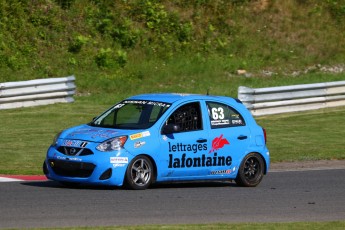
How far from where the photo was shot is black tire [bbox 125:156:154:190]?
1368 centimetres

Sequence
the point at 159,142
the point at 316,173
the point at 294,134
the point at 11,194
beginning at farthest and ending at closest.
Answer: the point at 294,134 → the point at 316,173 → the point at 159,142 → the point at 11,194

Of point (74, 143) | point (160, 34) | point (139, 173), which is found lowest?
point (139, 173)

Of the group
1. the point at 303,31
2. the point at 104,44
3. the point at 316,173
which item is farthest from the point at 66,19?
the point at 316,173

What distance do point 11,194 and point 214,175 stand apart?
328 centimetres

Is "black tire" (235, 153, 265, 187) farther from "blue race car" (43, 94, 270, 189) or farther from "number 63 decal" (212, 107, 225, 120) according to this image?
"number 63 decal" (212, 107, 225, 120)

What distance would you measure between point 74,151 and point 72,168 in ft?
0.85

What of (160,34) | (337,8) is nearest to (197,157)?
(160,34)

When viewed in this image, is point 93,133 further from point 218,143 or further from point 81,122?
point 81,122

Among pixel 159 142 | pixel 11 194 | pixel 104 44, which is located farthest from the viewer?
pixel 104 44

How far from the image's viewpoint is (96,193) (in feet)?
Result: 44.0

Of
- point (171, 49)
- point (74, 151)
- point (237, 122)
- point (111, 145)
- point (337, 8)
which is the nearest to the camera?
point (111, 145)

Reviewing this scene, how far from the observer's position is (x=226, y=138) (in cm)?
1488

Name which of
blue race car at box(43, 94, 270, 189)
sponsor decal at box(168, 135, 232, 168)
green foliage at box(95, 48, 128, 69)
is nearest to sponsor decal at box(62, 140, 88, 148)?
blue race car at box(43, 94, 270, 189)

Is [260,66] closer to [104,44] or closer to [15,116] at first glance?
[104,44]
